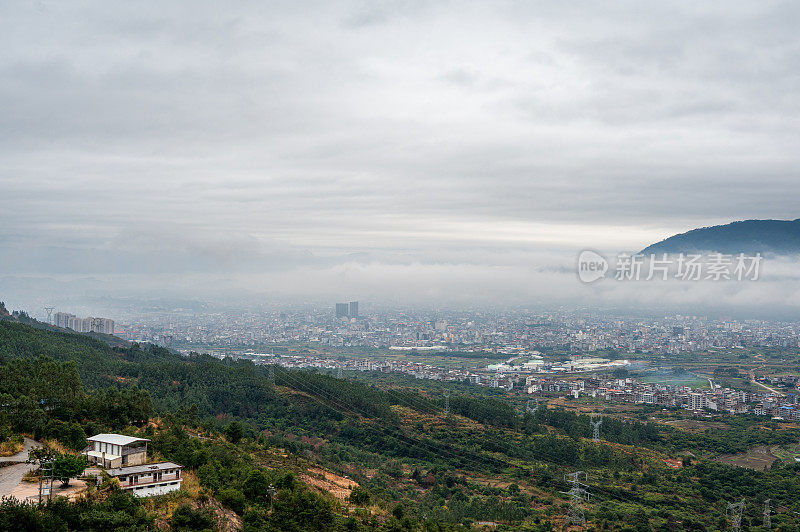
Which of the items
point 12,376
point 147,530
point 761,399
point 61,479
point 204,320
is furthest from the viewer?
point 204,320

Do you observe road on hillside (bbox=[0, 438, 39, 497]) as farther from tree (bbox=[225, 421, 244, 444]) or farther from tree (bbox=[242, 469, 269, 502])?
tree (bbox=[225, 421, 244, 444])

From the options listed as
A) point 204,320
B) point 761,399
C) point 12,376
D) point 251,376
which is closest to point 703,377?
point 761,399

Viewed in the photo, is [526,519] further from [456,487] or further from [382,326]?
[382,326]

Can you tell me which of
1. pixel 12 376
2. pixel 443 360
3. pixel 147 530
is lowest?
pixel 443 360

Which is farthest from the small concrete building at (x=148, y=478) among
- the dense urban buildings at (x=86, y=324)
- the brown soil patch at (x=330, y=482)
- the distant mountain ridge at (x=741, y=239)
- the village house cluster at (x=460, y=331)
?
the distant mountain ridge at (x=741, y=239)

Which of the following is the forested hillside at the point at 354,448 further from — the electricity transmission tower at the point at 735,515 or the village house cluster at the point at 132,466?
the village house cluster at the point at 132,466

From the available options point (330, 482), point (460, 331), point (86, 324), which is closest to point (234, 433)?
point (330, 482)
